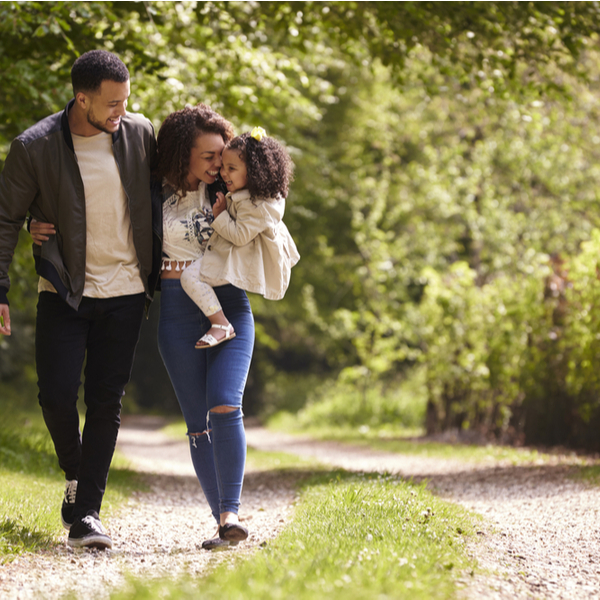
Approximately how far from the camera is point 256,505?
5.31m

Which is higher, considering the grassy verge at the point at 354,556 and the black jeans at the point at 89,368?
the black jeans at the point at 89,368

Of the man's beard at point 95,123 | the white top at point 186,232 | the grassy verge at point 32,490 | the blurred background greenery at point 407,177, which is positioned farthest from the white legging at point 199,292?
the blurred background greenery at point 407,177

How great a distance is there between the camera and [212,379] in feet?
10.8

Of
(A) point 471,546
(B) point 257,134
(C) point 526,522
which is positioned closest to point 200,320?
(B) point 257,134

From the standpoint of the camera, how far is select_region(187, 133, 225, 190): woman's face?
3379 mm

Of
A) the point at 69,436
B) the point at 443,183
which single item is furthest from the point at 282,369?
the point at 69,436

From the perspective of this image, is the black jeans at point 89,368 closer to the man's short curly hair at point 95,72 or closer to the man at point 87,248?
the man at point 87,248

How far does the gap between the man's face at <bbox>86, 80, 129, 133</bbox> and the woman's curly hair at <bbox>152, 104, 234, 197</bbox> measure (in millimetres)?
277

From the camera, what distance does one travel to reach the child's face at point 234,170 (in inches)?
128

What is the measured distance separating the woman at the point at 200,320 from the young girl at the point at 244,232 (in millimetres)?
78

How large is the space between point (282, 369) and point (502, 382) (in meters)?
14.7

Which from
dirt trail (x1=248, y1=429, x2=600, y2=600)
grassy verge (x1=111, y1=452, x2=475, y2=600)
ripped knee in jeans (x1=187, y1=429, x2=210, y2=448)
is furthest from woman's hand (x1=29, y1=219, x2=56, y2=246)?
dirt trail (x1=248, y1=429, x2=600, y2=600)

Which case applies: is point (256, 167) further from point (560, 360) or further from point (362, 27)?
point (560, 360)

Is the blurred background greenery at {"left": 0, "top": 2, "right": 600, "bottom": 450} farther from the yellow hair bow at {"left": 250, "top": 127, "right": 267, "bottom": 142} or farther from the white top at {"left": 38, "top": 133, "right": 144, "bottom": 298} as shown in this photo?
the yellow hair bow at {"left": 250, "top": 127, "right": 267, "bottom": 142}
